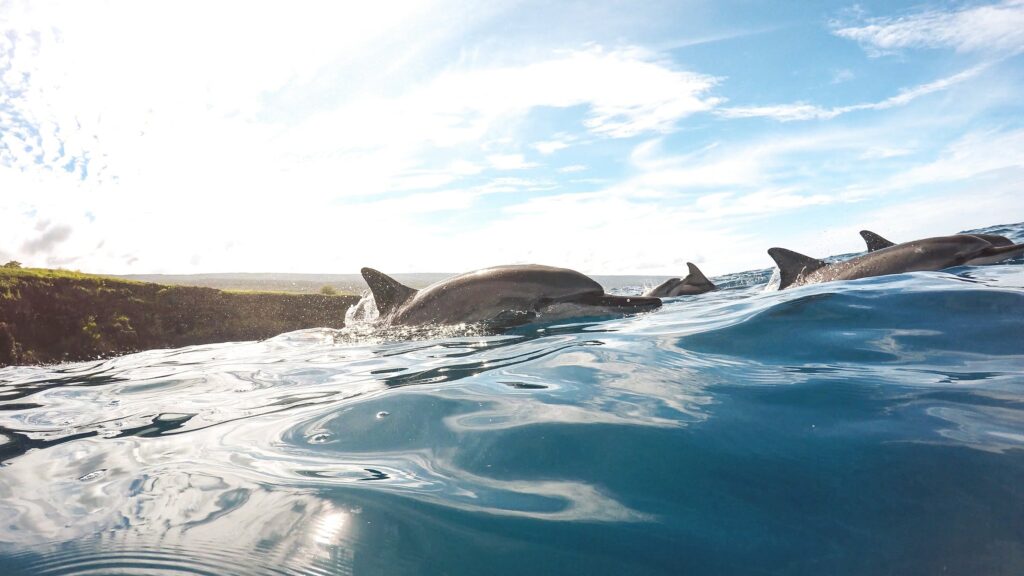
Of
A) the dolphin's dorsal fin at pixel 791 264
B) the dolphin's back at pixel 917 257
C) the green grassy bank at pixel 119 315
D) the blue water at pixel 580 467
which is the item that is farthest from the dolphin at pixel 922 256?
the green grassy bank at pixel 119 315

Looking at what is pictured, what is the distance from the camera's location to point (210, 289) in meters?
17.5

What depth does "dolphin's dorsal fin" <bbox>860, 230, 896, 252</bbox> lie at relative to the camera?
363 inches

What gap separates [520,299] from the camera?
277 inches

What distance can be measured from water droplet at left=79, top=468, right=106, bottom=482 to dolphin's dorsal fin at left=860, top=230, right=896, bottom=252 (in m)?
10.7

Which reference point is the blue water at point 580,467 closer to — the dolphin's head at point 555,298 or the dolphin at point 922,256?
the dolphin's head at point 555,298

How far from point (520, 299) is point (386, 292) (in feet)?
7.76

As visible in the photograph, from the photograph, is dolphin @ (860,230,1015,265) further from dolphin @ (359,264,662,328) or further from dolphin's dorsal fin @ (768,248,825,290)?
dolphin @ (359,264,662,328)

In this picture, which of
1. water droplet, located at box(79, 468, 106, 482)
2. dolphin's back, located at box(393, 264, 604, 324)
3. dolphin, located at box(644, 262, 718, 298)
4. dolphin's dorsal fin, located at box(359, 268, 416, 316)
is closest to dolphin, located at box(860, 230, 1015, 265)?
dolphin, located at box(644, 262, 718, 298)

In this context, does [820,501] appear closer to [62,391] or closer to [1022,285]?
[1022,285]

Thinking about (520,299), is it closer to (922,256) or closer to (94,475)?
(94,475)

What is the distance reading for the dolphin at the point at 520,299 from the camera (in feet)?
Answer: 23.0

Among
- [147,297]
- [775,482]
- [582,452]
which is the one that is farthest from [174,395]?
[147,297]

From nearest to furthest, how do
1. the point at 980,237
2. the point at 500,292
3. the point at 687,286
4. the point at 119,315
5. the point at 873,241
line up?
the point at 500,292
the point at 980,237
the point at 873,241
the point at 687,286
the point at 119,315

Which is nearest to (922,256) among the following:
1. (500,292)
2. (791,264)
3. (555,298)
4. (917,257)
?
(917,257)
